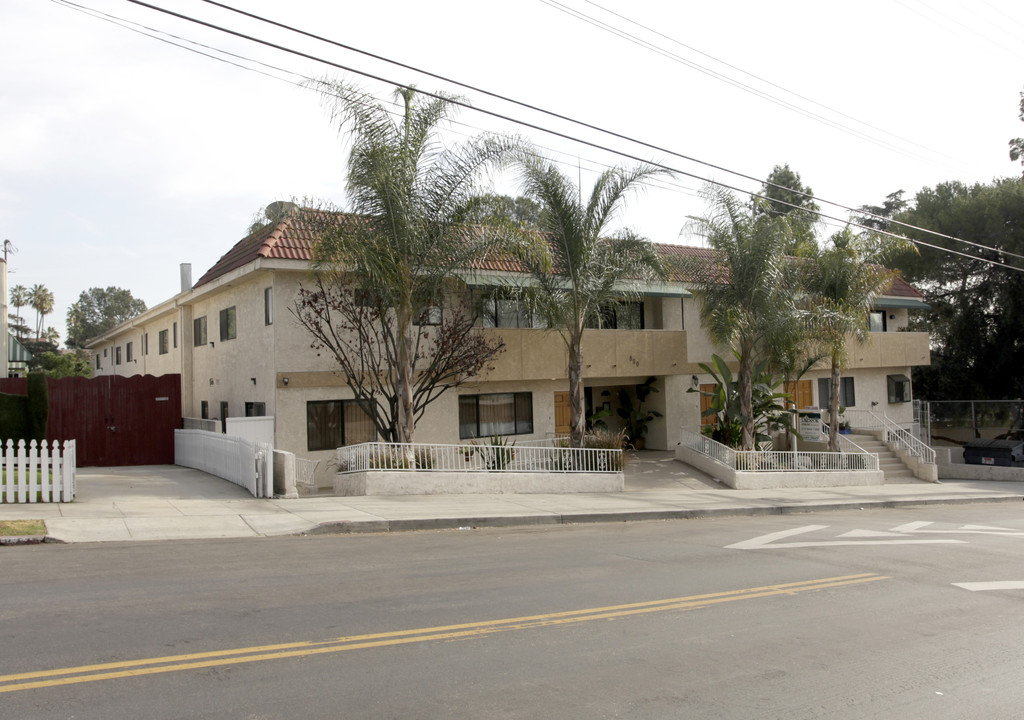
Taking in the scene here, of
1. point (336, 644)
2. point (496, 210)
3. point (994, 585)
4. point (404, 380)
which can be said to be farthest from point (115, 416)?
point (994, 585)

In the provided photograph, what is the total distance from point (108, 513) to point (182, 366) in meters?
13.9

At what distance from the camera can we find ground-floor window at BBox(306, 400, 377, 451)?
1905 centimetres

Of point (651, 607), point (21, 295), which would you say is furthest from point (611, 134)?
point (21, 295)

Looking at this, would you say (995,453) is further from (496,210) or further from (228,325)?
(228,325)

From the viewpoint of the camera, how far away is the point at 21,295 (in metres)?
93.6

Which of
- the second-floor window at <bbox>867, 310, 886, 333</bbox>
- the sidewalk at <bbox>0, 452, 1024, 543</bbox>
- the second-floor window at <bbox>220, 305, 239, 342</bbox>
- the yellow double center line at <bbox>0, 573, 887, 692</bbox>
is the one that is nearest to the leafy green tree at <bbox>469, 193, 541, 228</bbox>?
the sidewalk at <bbox>0, 452, 1024, 543</bbox>

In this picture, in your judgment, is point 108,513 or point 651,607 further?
Result: point 108,513

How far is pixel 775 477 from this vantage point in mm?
22094

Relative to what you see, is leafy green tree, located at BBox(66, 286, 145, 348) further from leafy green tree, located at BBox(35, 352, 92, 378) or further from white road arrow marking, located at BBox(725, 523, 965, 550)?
white road arrow marking, located at BBox(725, 523, 965, 550)

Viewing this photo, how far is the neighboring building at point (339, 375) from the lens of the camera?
61.6ft

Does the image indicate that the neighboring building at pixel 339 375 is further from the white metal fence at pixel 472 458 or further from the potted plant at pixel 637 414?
the white metal fence at pixel 472 458

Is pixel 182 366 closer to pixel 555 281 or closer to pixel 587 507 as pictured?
pixel 555 281

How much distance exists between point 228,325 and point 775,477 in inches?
611

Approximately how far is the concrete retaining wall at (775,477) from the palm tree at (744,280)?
1.09 metres
